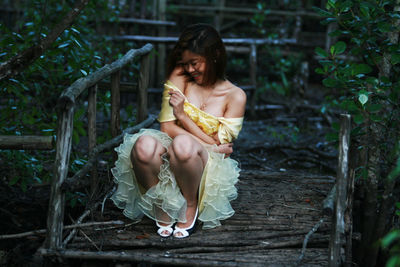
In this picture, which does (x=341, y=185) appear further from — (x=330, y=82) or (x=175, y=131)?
(x=175, y=131)

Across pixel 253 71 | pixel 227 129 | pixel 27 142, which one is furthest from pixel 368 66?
pixel 253 71

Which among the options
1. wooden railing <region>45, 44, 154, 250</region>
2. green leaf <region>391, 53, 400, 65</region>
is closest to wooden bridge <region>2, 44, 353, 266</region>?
wooden railing <region>45, 44, 154, 250</region>

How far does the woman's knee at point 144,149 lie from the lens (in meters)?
2.91

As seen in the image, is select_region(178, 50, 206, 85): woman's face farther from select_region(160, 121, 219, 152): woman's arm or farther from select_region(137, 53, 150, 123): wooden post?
select_region(137, 53, 150, 123): wooden post

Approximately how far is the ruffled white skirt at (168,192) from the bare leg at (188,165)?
45mm

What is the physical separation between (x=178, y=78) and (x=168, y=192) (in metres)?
0.83

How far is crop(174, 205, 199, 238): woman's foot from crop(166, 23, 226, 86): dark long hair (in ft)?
2.96

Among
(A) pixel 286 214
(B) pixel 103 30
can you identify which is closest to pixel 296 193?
(A) pixel 286 214

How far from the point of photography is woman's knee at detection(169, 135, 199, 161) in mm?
2871

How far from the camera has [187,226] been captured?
3.05m

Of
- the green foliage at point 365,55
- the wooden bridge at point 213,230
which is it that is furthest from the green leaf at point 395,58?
the wooden bridge at point 213,230

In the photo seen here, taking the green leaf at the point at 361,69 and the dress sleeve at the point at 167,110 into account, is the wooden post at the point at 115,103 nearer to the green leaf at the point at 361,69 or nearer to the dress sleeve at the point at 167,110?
the dress sleeve at the point at 167,110

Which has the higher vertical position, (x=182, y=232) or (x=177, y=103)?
(x=177, y=103)

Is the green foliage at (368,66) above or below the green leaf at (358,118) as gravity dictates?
above
